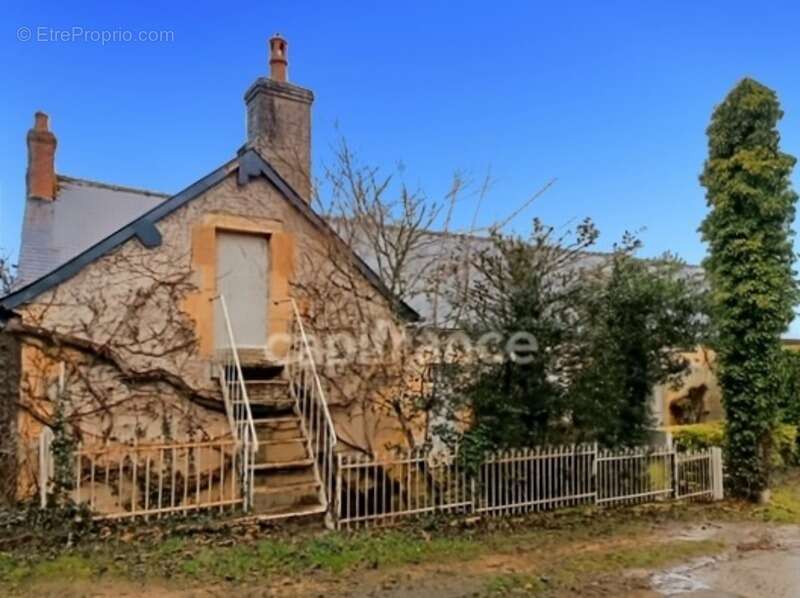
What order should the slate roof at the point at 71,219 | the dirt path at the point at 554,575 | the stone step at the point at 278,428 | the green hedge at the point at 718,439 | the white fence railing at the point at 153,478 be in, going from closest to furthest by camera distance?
1. the dirt path at the point at 554,575
2. the white fence railing at the point at 153,478
3. the stone step at the point at 278,428
4. the slate roof at the point at 71,219
5. the green hedge at the point at 718,439

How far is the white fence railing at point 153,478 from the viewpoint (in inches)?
316

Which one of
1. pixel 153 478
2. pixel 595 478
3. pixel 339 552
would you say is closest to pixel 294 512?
pixel 339 552

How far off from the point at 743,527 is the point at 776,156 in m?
6.34

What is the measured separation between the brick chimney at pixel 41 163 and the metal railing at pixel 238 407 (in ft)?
17.7

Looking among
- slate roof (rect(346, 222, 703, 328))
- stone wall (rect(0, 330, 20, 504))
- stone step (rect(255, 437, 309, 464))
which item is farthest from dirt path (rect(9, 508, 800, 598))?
slate roof (rect(346, 222, 703, 328))

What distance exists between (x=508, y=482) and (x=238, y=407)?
432 cm

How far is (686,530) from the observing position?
29.5 ft

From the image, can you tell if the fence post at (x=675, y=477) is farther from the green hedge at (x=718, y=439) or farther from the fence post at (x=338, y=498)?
the fence post at (x=338, y=498)

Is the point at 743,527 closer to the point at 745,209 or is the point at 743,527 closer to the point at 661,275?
the point at 661,275

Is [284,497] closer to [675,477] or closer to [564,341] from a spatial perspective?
[564,341]

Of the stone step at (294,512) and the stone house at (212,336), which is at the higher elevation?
the stone house at (212,336)

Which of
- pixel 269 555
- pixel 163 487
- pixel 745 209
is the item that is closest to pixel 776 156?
pixel 745 209

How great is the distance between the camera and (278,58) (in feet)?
44.1

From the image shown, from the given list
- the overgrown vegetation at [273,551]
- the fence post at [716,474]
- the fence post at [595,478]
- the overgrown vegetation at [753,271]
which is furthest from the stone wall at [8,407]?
the overgrown vegetation at [753,271]
